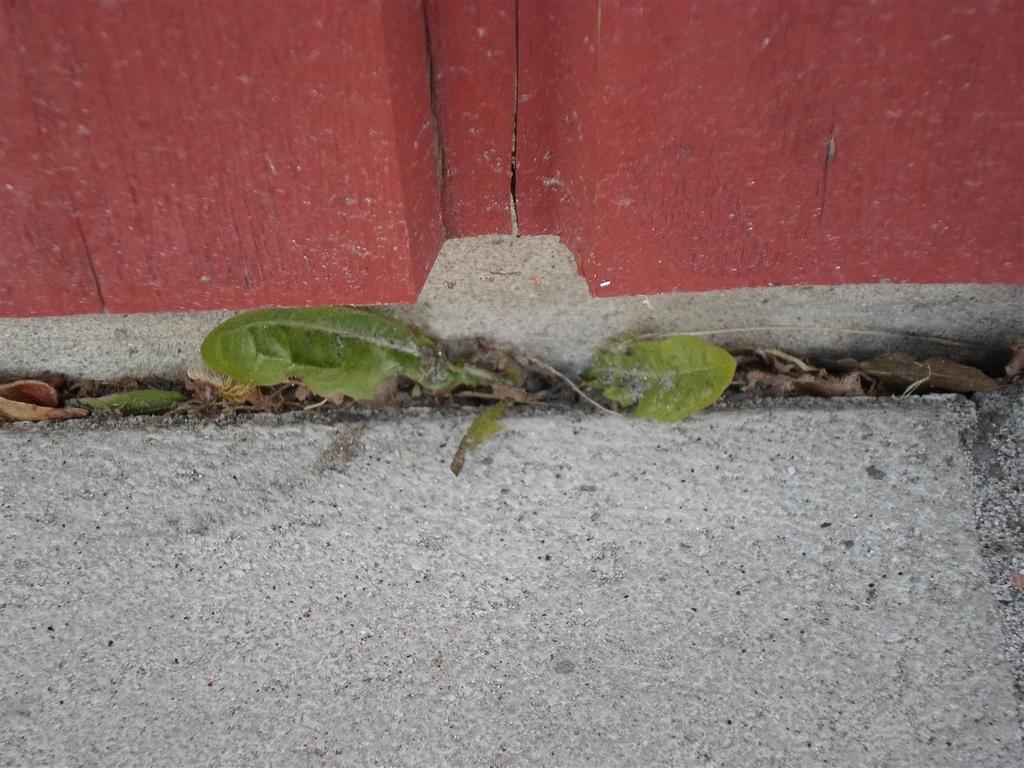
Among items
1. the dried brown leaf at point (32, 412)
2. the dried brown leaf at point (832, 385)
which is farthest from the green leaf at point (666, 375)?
the dried brown leaf at point (32, 412)

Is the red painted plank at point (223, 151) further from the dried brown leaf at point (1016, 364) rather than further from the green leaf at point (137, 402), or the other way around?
the dried brown leaf at point (1016, 364)

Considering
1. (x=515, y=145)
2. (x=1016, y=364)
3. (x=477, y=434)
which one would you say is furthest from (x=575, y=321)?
(x=1016, y=364)

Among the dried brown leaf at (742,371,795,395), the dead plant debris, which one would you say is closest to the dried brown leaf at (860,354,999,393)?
the dead plant debris

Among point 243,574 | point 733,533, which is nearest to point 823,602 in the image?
point 733,533

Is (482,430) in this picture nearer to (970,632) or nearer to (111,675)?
(111,675)

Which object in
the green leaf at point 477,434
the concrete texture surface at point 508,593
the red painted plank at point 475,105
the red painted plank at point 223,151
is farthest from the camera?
the green leaf at point 477,434
